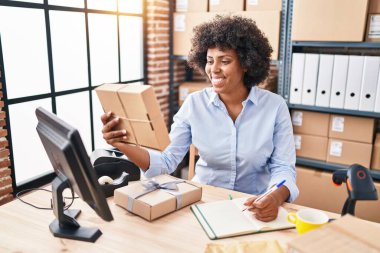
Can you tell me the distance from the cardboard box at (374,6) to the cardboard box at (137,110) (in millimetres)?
1788

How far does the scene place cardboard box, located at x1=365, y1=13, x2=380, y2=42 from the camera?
2301 mm

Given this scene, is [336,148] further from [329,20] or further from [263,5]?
[263,5]

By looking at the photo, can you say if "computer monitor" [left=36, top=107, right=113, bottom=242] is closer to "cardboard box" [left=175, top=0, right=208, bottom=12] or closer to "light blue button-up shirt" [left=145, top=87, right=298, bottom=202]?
"light blue button-up shirt" [left=145, top=87, right=298, bottom=202]

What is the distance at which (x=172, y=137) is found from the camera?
5.56ft

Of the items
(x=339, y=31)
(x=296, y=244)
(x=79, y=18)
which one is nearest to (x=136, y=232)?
(x=296, y=244)

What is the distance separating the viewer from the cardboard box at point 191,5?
2896 mm

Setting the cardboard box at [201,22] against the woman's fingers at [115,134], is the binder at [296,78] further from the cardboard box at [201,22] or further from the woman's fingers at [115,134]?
the woman's fingers at [115,134]

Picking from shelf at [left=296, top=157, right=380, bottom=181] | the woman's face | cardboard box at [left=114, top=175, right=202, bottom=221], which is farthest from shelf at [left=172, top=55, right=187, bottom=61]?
cardboard box at [left=114, top=175, right=202, bottom=221]

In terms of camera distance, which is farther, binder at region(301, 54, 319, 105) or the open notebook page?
binder at region(301, 54, 319, 105)

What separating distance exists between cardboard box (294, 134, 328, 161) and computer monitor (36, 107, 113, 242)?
1934mm

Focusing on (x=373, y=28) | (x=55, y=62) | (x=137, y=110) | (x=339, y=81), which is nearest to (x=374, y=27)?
(x=373, y=28)

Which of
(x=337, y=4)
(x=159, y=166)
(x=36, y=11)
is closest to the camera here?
(x=159, y=166)

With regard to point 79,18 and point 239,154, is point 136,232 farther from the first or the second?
point 79,18

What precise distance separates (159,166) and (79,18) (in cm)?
143
